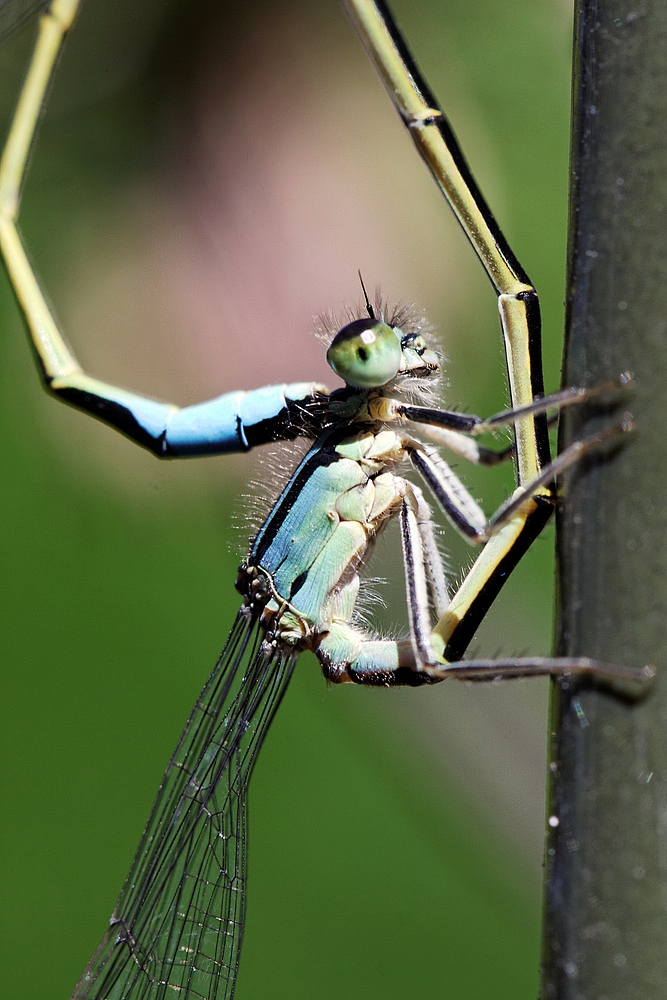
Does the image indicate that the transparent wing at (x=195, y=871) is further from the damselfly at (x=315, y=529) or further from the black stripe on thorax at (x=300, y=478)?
the black stripe on thorax at (x=300, y=478)

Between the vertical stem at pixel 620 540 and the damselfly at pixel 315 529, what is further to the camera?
the damselfly at pixel 315 529

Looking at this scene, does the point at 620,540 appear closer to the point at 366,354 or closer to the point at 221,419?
the point at 366,354

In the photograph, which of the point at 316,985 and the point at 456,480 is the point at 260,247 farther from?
the point at 316,985

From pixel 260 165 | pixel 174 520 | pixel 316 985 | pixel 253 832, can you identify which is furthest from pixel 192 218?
pixel 316 985

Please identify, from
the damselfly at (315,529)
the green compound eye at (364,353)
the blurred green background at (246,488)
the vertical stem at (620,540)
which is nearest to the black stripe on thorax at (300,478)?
the damselfly at (315,529)

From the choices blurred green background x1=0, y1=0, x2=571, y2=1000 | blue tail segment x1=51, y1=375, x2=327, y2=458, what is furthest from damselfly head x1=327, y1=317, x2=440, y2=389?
blurred green background x1=0, y1=0, x2=571, y2=1000

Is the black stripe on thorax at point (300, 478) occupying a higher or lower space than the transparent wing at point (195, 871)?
higher

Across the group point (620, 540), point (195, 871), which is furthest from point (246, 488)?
point (620, 540)
